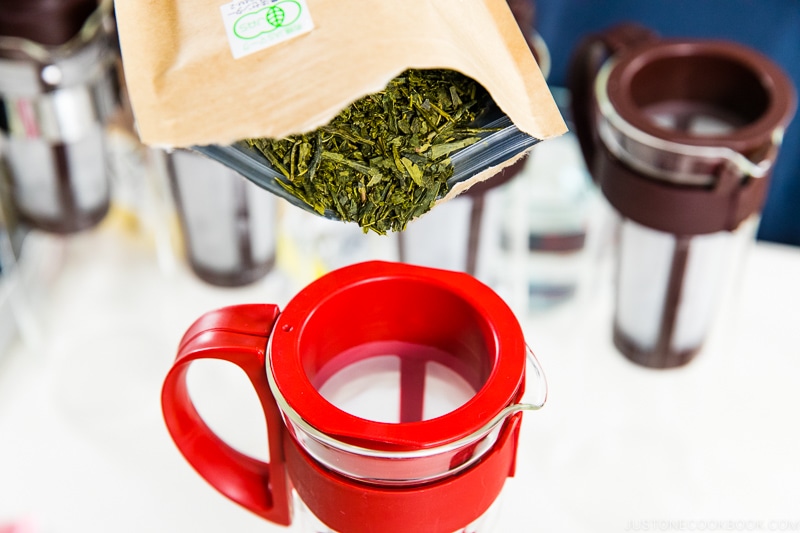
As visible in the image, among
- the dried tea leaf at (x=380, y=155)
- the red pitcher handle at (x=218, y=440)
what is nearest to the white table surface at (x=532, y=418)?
the red pitcher handle at (x=218, y=440)

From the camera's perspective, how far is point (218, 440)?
0.50m

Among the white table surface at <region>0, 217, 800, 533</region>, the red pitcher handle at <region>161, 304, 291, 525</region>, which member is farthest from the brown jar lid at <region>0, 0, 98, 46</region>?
the red pitcher handle at <region>161, 304, 291, 525</region>

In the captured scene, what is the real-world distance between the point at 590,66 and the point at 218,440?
1.44ft

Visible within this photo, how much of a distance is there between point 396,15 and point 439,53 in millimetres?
30

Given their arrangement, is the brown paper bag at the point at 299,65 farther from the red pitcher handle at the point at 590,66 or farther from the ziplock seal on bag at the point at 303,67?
the red pitcher handle at the point at 590,66

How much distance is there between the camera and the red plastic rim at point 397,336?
1.33 feet

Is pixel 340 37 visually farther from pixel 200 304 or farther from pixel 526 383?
pixel 200 304

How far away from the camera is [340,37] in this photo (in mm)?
396

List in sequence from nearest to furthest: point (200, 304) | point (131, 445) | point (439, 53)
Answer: point (439, 53)
point (131, 445)
point (200, 304)

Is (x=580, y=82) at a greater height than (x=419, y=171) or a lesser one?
lesser

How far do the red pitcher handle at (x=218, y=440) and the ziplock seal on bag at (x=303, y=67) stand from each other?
72mm

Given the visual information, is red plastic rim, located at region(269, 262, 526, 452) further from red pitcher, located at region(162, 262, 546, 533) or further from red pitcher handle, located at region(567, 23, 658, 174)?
red pitcher handle, located at region(567, 23, 658, 174)

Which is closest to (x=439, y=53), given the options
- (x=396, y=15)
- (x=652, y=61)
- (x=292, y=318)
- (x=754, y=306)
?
(x=396, y=15)

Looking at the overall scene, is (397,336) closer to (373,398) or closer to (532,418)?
(373,398)
